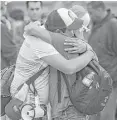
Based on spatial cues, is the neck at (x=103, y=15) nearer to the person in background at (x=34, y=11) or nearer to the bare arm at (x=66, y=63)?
the person in background at (x=34, y=11)

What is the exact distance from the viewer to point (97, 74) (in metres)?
2.83

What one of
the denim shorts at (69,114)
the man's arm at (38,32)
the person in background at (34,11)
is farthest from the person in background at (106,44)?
the man's arm at (38,32)

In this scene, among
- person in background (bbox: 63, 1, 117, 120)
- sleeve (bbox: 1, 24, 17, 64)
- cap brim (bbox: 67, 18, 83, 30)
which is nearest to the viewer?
cap brim (bbox: 67, 18, 83, 30)

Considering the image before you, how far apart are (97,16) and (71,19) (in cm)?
261

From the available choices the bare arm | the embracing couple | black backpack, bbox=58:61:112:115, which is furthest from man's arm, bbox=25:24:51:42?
black backpack, bbox=58:61:112:115

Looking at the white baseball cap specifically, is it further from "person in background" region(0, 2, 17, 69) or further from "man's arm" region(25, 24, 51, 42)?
"person in background" region(0, 2, 17, 69)

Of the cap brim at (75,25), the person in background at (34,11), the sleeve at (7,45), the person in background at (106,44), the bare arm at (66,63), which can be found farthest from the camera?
the person in background at (34,11)

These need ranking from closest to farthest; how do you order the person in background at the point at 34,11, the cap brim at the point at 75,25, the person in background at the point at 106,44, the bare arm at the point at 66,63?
1. the bare arm at the point at 66,63
2. the cap brim at the point at 75,25
3. the person in background at the point at 106,44
4. the person in background at the point at 34,11

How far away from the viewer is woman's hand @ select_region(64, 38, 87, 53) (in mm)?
2791

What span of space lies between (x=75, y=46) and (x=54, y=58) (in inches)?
8.7

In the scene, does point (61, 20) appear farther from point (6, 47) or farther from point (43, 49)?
point (6, 47)

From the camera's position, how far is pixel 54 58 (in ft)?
8.85

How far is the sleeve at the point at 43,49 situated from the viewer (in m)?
2.70

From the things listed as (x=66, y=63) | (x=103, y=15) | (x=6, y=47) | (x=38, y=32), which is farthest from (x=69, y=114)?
(x=103, y=15)
